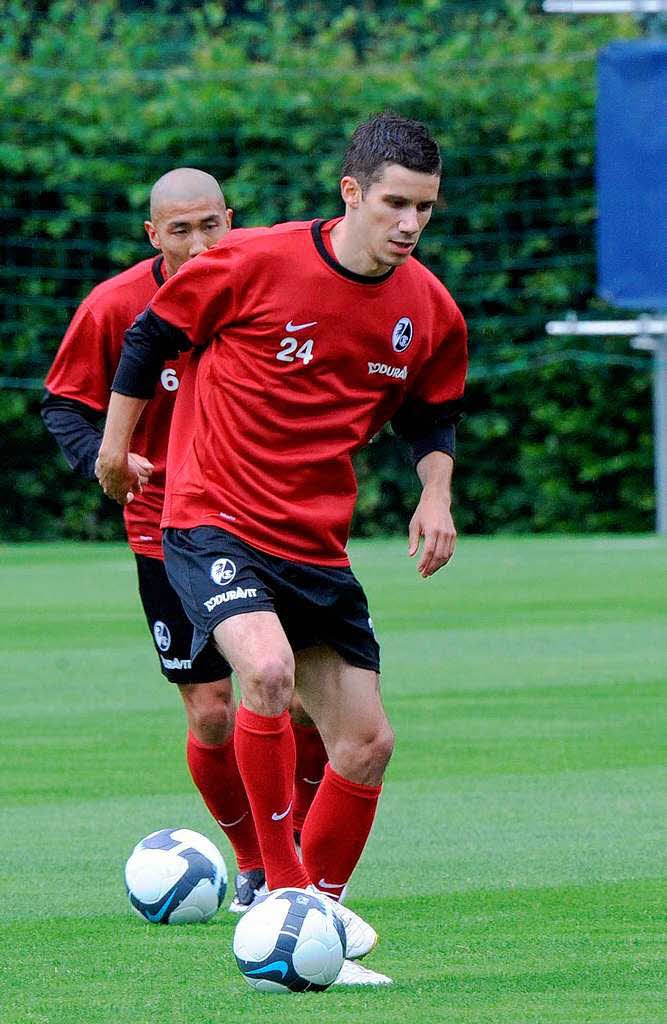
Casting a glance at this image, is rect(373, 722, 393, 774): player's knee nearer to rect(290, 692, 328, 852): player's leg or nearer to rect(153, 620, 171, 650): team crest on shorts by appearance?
rect(290, 692, 328, 852): player's leg

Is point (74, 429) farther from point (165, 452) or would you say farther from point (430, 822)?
point (430, 822)

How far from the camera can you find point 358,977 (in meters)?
4.89

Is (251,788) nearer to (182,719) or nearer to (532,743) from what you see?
(532,743)

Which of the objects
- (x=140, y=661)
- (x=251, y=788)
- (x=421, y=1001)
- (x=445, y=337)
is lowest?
(x=140, y=661)

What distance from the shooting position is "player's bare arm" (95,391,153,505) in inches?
215

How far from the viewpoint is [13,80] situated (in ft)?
68.9

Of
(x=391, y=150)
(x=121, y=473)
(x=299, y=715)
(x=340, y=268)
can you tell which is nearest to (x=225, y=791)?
(x=299, y=715)

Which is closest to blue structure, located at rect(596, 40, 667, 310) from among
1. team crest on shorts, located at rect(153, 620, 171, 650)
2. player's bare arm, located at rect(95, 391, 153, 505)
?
team crest on shorts, located at rect(153, 620, 171, 650)

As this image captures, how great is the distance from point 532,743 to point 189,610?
3.88 metres

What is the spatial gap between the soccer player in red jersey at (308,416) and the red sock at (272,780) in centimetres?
25

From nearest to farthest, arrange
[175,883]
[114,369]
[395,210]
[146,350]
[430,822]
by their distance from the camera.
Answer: [395,210]
[146,350]
[175,883]
[114,369]
[430,822]

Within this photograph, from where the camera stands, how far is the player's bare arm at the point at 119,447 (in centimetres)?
545

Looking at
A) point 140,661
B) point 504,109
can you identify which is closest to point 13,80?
point 504,109

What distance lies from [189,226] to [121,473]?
0.98m
